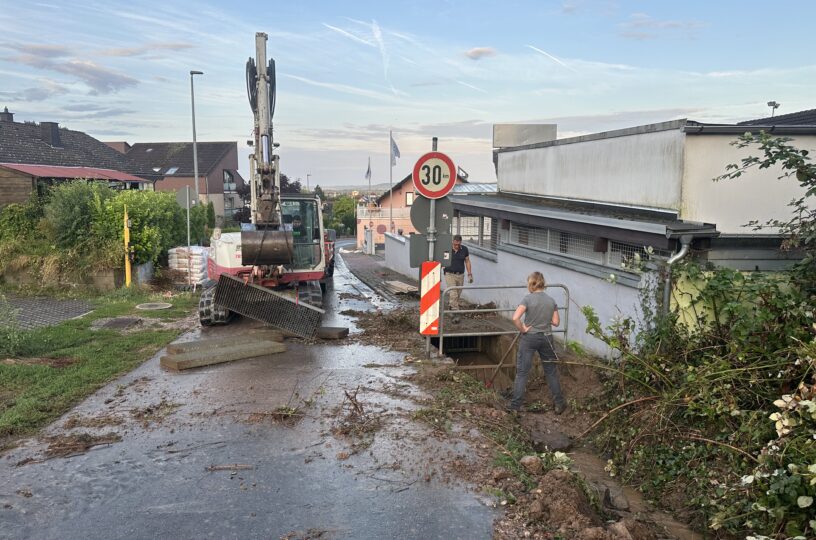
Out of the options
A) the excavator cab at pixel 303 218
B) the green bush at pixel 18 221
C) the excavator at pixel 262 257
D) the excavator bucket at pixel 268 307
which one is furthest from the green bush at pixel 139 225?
the excavator bucket at pixel 268 307

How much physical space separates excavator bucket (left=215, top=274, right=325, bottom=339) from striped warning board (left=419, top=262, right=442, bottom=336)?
2425mm

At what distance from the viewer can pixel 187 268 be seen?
19438mm

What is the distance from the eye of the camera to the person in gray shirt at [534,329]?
307 inches

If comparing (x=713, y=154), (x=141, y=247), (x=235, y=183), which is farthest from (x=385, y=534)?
(x=235, y=183)

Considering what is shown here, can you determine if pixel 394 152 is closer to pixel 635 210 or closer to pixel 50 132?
pixel 50 132

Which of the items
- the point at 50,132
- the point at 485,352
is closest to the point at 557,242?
the point at 485,352

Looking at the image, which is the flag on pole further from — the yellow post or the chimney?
the yellow post

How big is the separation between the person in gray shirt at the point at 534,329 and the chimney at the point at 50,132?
1342 inches

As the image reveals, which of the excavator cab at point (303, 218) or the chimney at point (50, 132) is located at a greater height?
the chimney at point (50, 132)

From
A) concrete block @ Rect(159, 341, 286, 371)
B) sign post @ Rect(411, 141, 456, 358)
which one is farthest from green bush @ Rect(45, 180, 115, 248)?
sign post @ Rect(411, 141, 456, 358)

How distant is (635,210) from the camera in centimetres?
941

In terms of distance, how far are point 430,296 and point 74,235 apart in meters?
12.9

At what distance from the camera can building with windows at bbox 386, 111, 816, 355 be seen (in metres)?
8.05

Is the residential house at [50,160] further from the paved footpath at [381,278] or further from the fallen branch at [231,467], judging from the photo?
the fallen branch at [231,467]
